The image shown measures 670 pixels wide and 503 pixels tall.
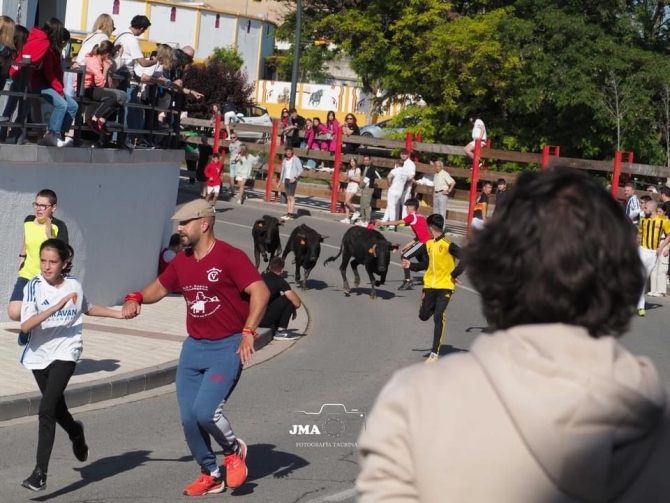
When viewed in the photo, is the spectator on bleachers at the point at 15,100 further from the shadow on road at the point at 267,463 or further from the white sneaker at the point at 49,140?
the shadow on road at the point at 267,463

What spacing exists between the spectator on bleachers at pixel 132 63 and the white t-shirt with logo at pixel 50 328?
8.42m

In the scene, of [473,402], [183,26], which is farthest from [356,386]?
[183,26]

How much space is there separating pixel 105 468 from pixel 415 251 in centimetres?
960

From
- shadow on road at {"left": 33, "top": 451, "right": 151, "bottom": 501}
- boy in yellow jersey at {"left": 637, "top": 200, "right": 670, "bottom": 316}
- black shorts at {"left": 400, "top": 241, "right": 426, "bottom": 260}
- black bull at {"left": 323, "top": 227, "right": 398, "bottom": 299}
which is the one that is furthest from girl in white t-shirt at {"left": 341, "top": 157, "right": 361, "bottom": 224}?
shadow on road at {"left": 33, "top": 451, "right": 151, "bottom": 501}

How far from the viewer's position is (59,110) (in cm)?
1388

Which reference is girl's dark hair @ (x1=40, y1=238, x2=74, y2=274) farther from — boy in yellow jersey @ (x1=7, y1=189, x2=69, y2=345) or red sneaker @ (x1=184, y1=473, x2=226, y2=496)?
boy in yellow jersey @ (x1=7, y1=189, x2=69, y2=345)

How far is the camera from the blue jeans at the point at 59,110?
13763 mm

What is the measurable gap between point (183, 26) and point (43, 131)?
58104 mm

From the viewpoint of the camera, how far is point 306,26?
130 feet

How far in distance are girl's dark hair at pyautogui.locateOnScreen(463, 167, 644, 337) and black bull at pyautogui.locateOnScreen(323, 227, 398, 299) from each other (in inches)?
598

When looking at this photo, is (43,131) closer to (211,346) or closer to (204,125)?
(211,346)

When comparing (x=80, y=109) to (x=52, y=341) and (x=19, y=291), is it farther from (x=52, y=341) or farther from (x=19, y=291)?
(x=52, y=341)

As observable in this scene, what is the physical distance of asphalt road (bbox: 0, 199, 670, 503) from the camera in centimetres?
775

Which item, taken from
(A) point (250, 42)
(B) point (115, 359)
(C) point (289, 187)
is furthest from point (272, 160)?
(A) point (250, 42)
